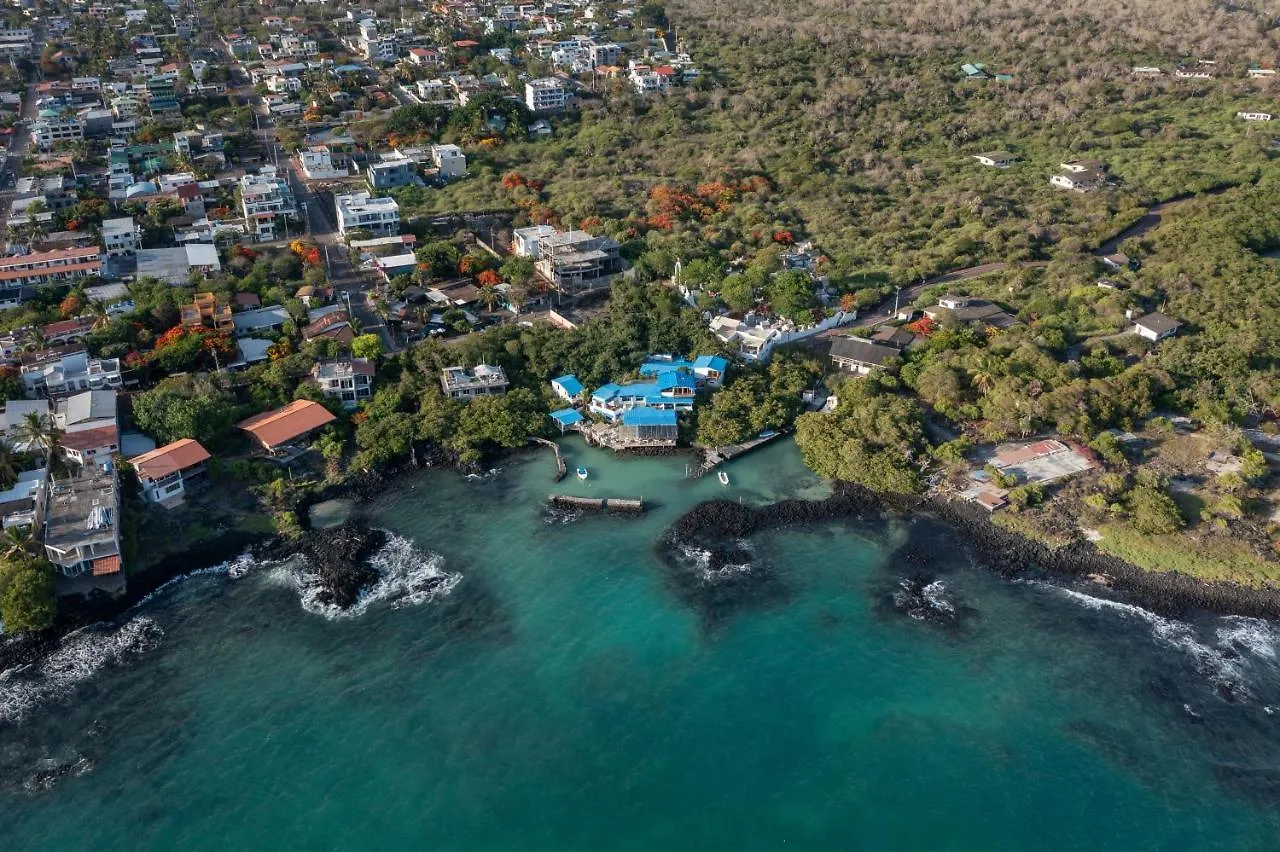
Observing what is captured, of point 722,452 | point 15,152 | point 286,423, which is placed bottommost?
point 722,452

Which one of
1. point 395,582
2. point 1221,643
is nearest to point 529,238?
point 395,582

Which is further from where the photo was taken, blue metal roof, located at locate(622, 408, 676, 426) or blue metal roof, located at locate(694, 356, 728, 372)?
blue metal roof, located at locate(694, 356, 728, 372)

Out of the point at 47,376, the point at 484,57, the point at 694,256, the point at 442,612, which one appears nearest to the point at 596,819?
the point at 442,612

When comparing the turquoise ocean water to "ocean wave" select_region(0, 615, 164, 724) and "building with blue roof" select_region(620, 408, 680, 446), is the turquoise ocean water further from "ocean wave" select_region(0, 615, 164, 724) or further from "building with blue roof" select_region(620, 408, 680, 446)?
"building with blue roof" select_region(620, 408, 680, 446)

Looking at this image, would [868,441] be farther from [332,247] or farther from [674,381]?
[332,247]

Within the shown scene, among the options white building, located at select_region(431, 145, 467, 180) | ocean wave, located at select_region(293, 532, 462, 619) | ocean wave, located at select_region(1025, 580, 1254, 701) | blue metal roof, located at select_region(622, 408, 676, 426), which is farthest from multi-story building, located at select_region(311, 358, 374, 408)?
white building, located at select_region(431, 145, 467, 180)

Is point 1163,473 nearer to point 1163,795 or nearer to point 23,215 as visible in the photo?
point 1163,795
